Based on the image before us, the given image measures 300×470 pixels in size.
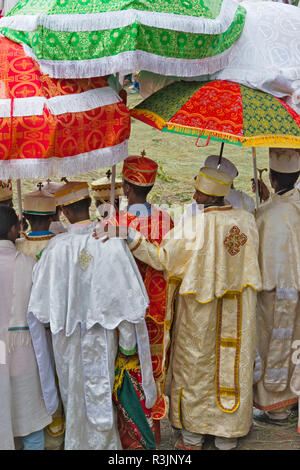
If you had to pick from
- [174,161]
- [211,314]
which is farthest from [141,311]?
[174,161]

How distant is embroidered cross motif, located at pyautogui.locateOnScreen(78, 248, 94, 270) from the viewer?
155 inches

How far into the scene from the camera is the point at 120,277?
12.9 feet

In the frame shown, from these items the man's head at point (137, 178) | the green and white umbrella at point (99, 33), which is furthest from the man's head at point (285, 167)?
the green and white umbrella at point (99, 33)

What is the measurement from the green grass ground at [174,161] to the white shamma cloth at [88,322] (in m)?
6.36

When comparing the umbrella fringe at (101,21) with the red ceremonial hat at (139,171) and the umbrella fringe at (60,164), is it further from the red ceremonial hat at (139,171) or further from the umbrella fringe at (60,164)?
the red ceremonial hat at (139,171)

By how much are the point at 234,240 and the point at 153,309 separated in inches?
28.3

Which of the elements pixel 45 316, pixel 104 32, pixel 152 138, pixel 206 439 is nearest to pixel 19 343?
pixel 45 316

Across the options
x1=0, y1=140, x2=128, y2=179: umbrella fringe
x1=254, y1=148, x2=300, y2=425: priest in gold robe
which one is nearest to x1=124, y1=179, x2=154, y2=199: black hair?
x1=0, y1=140, x2=128, y2=179: umbrella fringe

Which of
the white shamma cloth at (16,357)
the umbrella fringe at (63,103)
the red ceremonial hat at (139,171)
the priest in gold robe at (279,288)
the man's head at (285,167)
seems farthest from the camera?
the man's head at (285,167)

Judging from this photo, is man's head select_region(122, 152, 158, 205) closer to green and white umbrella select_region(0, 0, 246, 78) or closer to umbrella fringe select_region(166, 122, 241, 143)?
umbrella fringe select_region(166, 122, 241, 143)

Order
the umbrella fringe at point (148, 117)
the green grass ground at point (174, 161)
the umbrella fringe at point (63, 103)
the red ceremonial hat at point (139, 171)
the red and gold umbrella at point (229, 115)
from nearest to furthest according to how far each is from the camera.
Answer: the umbrella fringe at point (63, 103)
the red and gold umbrella at point (229, 115)
the umbrella fringe at point (148, 117)
the red ceremonial hat at point (139, 171)
the green grass ground at point (174, 161)

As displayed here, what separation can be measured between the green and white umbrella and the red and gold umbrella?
32 cm

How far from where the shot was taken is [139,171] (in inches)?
170

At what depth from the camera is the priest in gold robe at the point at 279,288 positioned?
15.0ft
